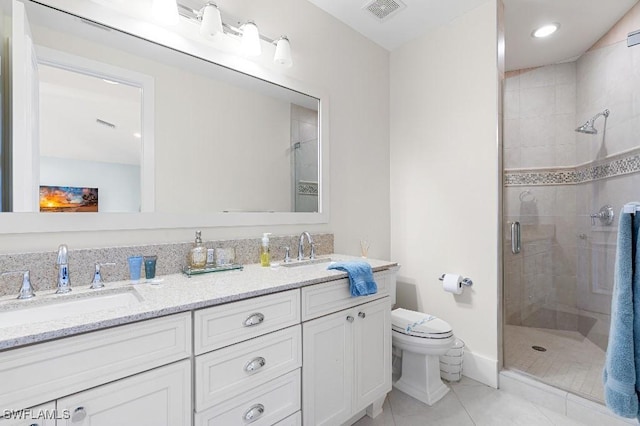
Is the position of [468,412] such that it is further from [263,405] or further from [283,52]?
[283,52]

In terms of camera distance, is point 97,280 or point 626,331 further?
point 97,280

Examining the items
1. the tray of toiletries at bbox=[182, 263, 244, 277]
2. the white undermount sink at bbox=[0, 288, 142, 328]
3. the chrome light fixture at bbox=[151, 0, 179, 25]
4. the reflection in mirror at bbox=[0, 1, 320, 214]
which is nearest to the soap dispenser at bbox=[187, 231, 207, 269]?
the tray of toiletries at bbox=[182, 263, 244, 277]

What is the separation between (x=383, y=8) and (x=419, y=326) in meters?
2.18

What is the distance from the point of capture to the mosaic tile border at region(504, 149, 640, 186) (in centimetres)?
203

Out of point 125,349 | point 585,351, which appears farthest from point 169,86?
point 585,351

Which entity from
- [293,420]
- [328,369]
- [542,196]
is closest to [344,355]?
[328,369]

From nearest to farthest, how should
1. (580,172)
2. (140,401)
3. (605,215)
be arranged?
(140,401) → (605,215) → (580,172)

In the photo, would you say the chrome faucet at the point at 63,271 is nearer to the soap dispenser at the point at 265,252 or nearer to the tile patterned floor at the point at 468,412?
the soap dispenser at the point at 265,252

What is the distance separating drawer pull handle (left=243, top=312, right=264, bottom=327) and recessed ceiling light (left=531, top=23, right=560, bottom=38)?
9.82 feet

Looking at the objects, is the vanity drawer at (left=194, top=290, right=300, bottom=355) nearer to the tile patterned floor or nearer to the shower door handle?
the tile patterned floor

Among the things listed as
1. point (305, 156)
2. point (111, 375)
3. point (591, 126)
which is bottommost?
point (111, 375)

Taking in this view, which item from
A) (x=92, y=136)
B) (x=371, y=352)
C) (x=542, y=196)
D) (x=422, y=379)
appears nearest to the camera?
(x=92, y=136)

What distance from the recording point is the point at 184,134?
4.96ft

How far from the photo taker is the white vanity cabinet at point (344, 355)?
1347 millimetres
